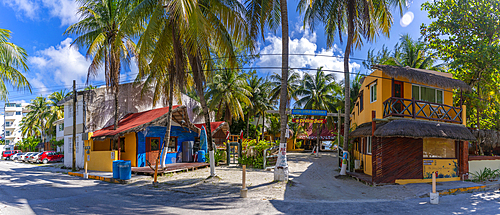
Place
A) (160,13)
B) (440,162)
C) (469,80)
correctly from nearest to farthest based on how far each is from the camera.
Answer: (160,13)
(440,162)
(469,80)

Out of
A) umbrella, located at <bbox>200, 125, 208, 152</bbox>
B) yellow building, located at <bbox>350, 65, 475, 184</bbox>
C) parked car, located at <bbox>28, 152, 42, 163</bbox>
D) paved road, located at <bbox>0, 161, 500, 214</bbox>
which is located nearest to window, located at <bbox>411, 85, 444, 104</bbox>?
yellow building, located at <bbox>350, 65, 475, 184</bbox>

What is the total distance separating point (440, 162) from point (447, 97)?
3.54 meters

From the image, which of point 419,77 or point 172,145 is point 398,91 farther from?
point 172,145

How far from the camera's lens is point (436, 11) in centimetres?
1748

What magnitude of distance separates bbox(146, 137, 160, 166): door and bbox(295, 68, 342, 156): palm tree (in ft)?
62.4

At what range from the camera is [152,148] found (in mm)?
19984

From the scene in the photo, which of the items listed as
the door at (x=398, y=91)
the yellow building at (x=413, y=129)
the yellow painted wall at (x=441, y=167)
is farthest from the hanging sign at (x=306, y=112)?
the yellow painted wall at (x=441, y=167)

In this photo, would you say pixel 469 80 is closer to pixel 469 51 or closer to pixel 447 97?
pixel 469 51

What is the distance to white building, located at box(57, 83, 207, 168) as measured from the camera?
21578 mm

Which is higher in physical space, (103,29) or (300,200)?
(103,29)

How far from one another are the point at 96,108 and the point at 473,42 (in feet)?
81.7

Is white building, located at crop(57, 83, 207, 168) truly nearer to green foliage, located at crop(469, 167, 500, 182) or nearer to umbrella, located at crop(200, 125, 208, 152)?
umbrella, located at crop(200, 125, 208, 152)

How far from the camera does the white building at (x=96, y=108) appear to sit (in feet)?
70.8

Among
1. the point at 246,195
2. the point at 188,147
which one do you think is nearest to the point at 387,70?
the point at 246,195
